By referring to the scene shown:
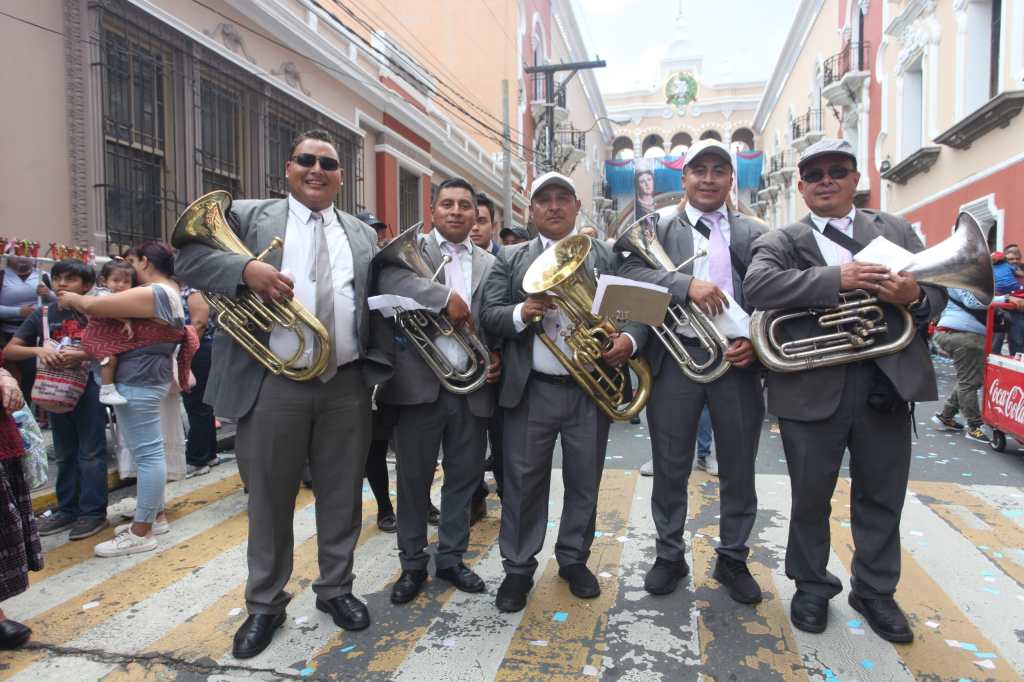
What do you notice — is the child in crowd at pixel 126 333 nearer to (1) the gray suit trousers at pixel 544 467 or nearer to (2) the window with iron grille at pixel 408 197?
(1) the gray suit trousers at pixel 544 467

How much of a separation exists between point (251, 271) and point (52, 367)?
2316 mm

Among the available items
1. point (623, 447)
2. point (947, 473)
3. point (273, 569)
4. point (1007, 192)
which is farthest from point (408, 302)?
point (1007, 192)

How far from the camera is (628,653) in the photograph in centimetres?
279

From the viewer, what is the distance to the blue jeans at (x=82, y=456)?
4.27 metres

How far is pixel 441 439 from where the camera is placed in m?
3.47

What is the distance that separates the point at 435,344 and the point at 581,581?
55.8 inches

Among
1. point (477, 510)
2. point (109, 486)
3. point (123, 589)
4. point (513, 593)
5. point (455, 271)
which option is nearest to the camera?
point (513, 593)

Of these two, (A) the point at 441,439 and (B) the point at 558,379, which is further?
(A) the point at 441,439

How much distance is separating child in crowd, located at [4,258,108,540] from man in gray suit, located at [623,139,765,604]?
11.5 ft

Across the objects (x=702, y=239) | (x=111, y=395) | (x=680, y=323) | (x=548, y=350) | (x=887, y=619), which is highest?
Answer: (x=702, y=239)

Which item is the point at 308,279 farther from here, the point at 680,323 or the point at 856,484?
the point at 856,484

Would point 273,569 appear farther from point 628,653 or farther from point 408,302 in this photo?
point 628,653

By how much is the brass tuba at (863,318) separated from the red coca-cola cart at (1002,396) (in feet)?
13.1

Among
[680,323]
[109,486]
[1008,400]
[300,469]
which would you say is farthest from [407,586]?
[1008,400]
